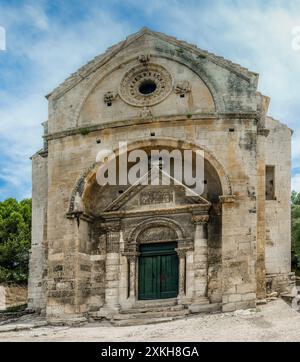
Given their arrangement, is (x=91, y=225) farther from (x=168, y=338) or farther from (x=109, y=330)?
(x=168, y=338)

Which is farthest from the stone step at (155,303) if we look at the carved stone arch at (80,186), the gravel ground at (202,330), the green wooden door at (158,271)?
the carved stone arch at (80,186)

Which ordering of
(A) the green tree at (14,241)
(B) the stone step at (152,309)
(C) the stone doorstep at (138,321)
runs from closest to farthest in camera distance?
(C) the stone doorstep at (138,321) → (B) the stone step at (152,309) → (A) the green tree at (14,241)

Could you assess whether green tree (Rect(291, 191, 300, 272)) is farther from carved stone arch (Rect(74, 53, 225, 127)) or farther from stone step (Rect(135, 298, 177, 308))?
stone step (Rect(135, 298, 177, 308))

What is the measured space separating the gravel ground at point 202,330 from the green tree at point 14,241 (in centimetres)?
1489

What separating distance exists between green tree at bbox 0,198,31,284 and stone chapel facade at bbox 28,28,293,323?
12242 millimetres

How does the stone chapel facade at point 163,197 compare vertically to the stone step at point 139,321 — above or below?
above

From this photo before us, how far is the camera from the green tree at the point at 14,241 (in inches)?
1329

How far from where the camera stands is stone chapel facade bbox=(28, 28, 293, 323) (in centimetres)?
1917

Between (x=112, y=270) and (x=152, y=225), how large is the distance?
1.89m

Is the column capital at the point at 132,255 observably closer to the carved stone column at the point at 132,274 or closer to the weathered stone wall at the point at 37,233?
the carved stone column at the point at 132,274

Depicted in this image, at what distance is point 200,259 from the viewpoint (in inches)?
764

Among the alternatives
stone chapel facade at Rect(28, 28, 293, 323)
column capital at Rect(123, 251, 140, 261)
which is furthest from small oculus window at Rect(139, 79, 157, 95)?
column capital at Rect(123, 251, 140, 261)

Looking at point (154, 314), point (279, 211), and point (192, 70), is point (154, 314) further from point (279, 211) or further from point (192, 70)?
point (192, 70)

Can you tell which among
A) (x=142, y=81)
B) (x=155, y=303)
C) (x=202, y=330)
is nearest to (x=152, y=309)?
(x=155, y=303)
